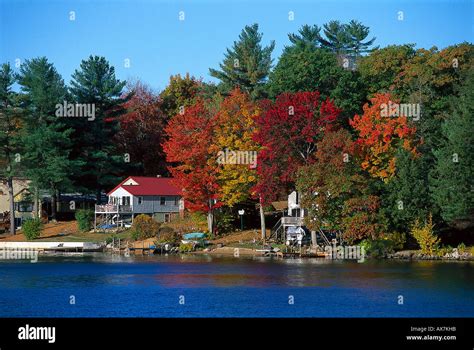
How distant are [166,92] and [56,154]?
89.6ft

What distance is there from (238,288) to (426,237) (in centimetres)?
2171

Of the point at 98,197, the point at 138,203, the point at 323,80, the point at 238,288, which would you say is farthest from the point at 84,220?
the point at 238,288

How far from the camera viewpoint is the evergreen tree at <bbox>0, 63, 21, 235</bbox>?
8888cm

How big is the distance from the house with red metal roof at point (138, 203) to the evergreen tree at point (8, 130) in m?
9.89

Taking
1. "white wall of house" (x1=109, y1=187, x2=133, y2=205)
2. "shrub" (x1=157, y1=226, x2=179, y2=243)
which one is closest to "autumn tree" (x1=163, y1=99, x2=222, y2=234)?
"shrub" (x1=157, y1=226, x2=179, y2=243)

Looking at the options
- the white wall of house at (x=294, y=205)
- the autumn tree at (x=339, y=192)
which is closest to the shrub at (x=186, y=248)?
the white wall of house at (x=294, y=205)

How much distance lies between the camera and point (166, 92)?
11388 centimetres

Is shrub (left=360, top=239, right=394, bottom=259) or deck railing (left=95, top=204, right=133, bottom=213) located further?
deck railing (left=95, top=204, right=133, bottom=213)

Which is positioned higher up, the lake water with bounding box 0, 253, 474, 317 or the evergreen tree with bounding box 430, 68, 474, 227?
the evergreen tree with bounding box 430, 68, 474, 227

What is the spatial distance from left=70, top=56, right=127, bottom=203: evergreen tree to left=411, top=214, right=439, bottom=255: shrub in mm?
39018

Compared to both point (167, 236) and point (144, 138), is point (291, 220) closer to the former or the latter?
point (167, 236)

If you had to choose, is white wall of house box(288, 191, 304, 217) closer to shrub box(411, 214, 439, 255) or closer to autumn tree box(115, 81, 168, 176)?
shrub box(411, 214, 439, 255)

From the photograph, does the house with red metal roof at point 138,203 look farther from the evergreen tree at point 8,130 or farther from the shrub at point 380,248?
the shrub at point 380,248
